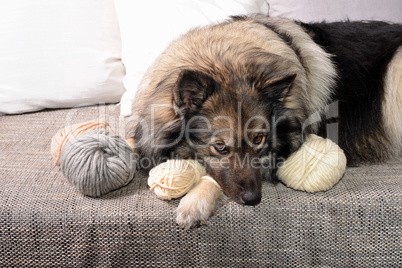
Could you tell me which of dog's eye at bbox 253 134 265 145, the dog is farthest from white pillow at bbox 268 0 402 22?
dog's eye at bbox 253 134 265 145

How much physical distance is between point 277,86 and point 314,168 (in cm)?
34

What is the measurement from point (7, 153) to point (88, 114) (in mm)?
497

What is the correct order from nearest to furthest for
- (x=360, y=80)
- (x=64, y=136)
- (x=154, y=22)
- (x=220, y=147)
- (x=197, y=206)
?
(x=197, y=206), (x=220, y=147), (x=64, y=136), (x=360, y=80), (x=154, y=22)

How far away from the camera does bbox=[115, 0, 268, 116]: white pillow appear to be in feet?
7.01

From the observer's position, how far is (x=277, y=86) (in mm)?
1456

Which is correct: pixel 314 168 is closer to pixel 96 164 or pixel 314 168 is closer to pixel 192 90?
pixel 192 90

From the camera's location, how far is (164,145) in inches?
62.2

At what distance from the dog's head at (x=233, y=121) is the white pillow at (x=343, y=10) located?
0.96 m

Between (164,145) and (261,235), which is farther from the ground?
(164,145)

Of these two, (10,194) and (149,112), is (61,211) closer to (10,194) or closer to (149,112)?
(10,194)

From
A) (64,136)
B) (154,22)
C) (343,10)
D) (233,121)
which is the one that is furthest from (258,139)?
(343,10)

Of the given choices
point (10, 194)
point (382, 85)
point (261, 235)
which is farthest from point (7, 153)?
point (382, 85)

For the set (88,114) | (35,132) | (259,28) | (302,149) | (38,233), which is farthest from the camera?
(88,114)

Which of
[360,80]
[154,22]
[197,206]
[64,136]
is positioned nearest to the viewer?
[197,206]
